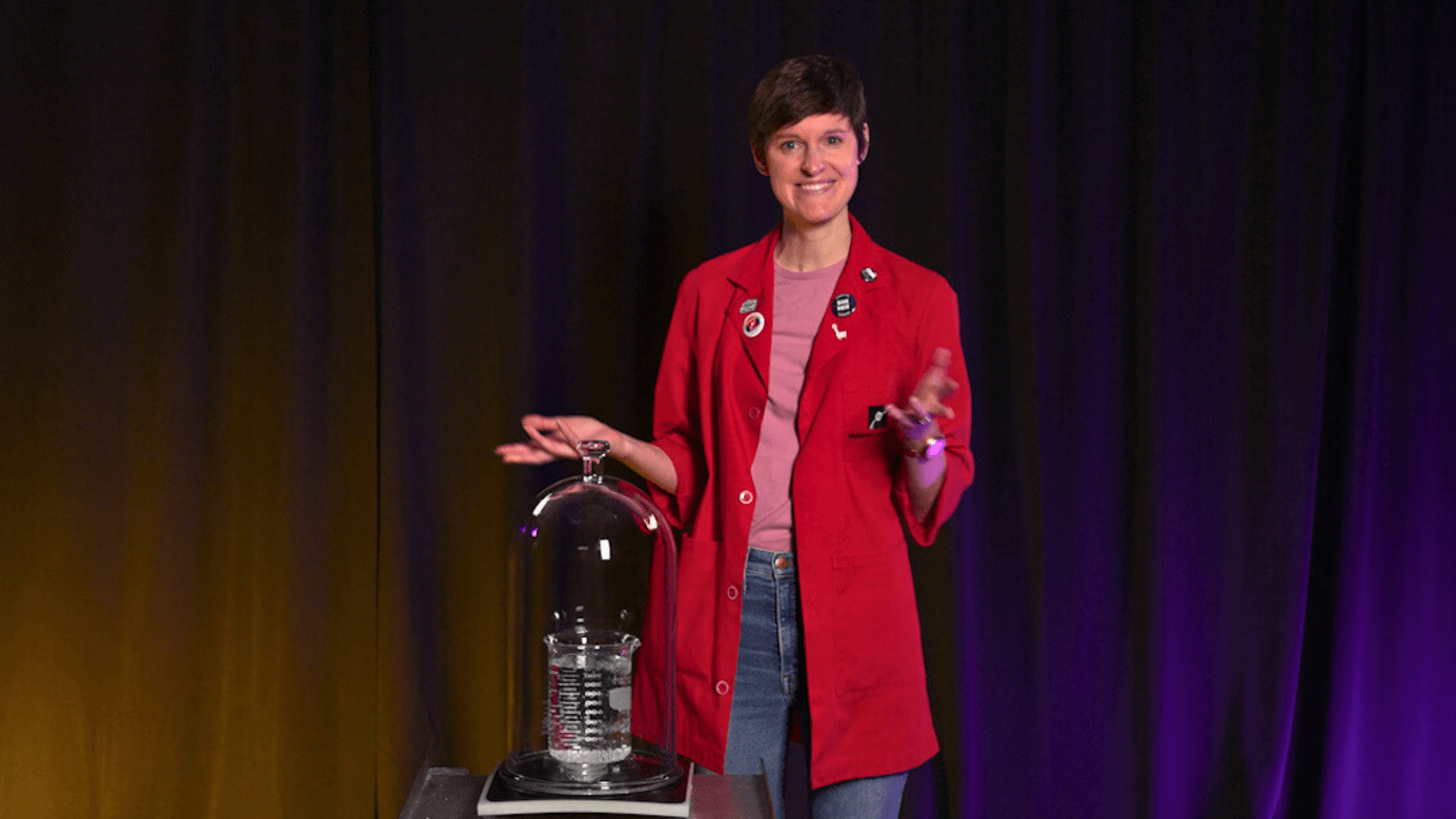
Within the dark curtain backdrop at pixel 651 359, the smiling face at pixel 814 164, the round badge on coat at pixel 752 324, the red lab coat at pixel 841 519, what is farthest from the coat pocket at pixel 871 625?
the dark curtain backdrop at pixel 651 359

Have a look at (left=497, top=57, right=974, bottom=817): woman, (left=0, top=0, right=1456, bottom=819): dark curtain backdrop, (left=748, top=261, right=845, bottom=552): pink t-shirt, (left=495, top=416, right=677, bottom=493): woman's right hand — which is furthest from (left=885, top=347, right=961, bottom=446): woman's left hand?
(left=0, top=0, right=1456, bottom=819): dark curtain backdrop

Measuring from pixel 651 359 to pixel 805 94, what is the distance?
4.58 ft

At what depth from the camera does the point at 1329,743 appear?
3.44 m

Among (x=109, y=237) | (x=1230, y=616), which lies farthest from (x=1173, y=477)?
(x=109, y=237)

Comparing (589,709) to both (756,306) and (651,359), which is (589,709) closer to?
(756,306)

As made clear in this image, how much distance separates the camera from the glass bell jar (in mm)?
1422

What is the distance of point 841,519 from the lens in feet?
6.42

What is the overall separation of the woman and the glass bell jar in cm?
14

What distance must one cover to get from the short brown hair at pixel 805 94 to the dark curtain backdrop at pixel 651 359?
128 cm

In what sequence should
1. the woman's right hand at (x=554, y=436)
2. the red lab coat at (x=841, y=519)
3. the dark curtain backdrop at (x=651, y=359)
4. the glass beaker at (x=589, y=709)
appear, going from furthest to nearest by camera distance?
the dark curtain backdrop at (x=651, y=359)
the red lab coat at (x=841, y=519)
the woman's right hand at (x=554, y=436)
the glass beaker at (x=589, y=709)

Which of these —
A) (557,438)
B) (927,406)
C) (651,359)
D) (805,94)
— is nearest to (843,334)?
(927,406)

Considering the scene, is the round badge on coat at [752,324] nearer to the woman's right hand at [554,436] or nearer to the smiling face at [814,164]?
the smiling face at [814,164]

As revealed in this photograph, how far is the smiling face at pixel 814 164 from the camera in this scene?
1979 millimetres

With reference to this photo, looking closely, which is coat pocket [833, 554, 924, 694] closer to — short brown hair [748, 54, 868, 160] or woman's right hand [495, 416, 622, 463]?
woman's right hand [495, 416, 622, 463]
